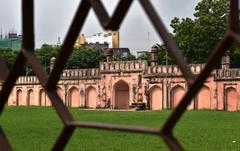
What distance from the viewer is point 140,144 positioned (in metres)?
8.01

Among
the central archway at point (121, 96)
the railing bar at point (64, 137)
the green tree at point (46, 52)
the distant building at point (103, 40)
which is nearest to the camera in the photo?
the railing bar at point (64, 137)

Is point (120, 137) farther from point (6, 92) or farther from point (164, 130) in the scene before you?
point (164, 130)

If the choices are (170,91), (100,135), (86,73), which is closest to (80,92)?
(86,73)

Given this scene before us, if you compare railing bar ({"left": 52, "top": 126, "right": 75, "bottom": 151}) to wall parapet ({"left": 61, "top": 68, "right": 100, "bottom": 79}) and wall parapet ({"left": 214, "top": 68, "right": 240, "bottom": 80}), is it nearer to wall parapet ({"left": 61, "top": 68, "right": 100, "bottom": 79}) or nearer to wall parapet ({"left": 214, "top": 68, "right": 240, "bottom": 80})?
wall parapet ({"left": 214, "top": 68, "right": 240, "bottom": 80})

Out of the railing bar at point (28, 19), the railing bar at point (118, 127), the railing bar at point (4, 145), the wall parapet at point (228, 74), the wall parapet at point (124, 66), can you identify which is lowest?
the railing bar at point (4, 145)

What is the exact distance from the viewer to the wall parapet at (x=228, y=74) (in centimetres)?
2553

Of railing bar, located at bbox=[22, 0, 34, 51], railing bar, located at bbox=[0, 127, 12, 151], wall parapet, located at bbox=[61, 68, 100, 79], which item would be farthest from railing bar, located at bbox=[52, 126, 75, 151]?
wall parapet, located at bbox=[61, 68, 100, 79]

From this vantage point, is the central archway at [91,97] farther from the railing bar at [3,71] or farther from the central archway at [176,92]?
the railing bar at [3,71]

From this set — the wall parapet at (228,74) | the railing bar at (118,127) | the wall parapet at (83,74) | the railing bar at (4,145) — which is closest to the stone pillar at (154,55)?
the wall parapet at (83,74)

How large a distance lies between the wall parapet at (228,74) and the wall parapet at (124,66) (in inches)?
167

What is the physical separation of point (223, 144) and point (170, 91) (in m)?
19.4

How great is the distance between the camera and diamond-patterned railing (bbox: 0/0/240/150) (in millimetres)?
1623

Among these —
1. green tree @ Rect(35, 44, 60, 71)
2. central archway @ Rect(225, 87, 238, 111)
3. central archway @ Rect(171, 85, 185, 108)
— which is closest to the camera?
central archway @ Rect(225, 87, 238, 111)

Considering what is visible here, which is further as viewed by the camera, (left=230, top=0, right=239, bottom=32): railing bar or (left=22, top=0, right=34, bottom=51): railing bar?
(left=22, top=0, right=34, bottom=51): railing bar
